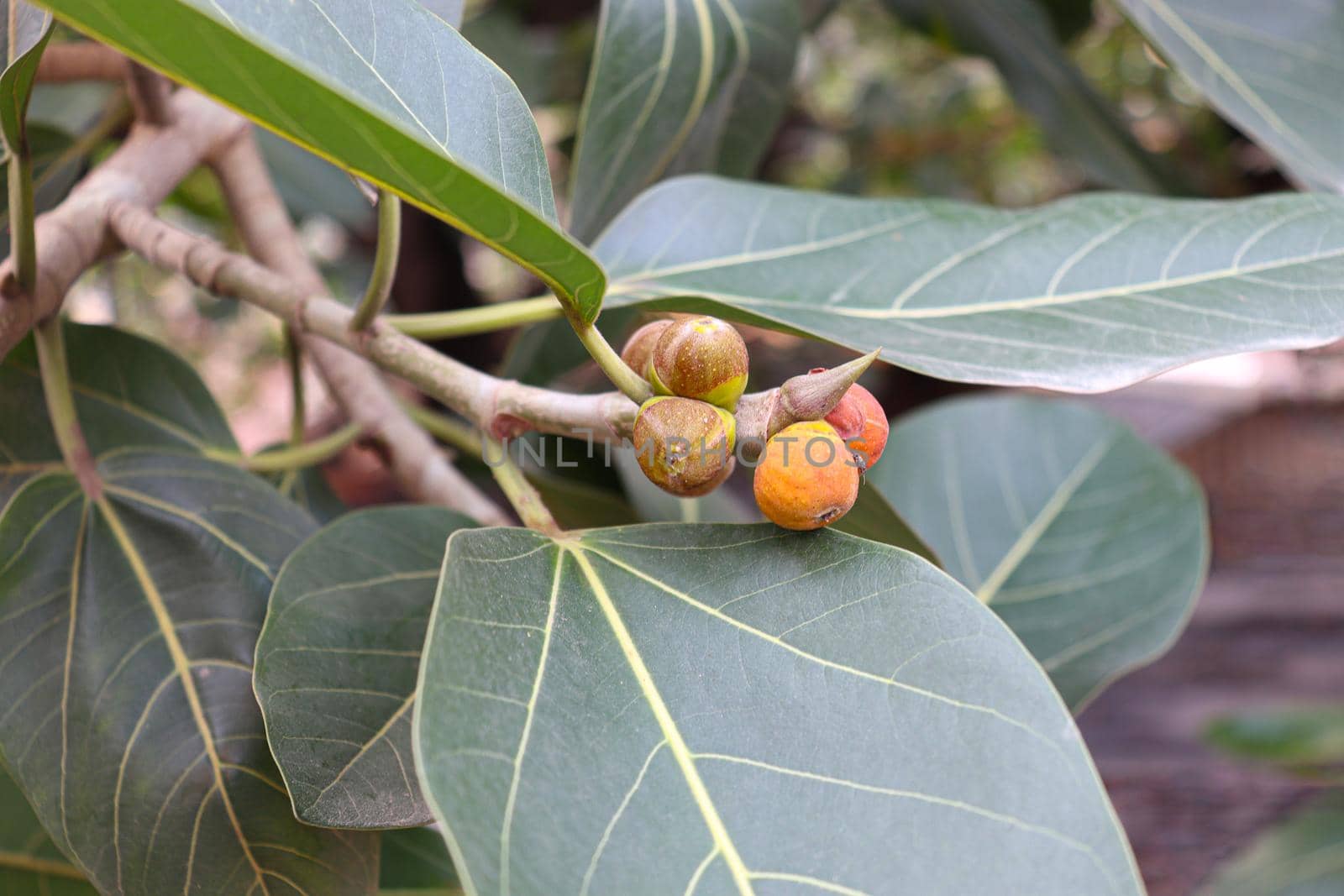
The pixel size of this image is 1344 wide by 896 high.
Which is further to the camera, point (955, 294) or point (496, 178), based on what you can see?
point (955, 294)

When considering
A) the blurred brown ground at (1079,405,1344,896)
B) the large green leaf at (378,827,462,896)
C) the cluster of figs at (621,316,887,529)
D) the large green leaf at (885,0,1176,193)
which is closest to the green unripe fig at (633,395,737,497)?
the cluster of figs at (621,316,887,529)

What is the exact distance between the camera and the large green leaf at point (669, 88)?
0.55m

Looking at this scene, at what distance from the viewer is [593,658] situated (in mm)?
333

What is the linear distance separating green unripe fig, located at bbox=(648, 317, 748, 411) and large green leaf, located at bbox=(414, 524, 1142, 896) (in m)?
0.07

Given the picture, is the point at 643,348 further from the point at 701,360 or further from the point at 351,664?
the point at 351,664

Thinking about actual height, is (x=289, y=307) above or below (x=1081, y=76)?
below

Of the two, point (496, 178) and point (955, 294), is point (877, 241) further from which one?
point (496, 178)

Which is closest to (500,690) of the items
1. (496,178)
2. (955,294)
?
(496,178)

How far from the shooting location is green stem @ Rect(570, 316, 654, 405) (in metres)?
0.35

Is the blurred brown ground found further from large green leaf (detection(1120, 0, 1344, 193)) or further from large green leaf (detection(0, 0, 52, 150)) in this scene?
large green leaf (detection(0, 0, 52, 150))

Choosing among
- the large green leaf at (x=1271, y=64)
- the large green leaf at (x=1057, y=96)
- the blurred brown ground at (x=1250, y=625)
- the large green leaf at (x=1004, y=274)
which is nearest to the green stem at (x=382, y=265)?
the large green leaf at (x=1004, y=274)

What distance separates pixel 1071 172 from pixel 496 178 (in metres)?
1.36

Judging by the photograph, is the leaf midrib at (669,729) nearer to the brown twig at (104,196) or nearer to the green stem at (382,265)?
the green stem at (382,265)

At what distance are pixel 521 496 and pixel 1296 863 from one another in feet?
3.50
